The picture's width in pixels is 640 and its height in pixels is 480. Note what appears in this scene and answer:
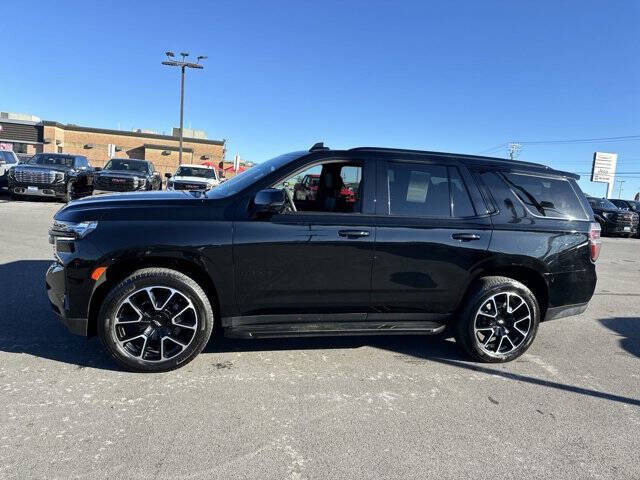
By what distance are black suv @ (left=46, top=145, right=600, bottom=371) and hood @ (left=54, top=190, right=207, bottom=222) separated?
1cm

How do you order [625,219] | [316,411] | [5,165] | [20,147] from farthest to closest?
[20,147]
[625,219]
[5,165]
[316,411]

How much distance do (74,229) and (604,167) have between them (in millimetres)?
51530

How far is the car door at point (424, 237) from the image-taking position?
397 cm

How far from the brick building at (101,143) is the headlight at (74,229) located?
4517 centimetres

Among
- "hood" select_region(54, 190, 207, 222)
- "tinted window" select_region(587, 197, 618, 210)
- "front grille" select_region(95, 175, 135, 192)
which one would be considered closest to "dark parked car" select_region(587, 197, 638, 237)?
"tinted window" select_region(587, 197, 618, 210)

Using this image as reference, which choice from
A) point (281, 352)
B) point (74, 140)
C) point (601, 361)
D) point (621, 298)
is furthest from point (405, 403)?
point (74, 140)

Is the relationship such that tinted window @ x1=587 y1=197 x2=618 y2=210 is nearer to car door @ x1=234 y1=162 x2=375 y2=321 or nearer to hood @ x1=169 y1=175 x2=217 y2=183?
hood @ x1=169 y1=175 x2=217 y2=183

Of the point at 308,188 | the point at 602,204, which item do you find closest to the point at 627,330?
the point at 308,188

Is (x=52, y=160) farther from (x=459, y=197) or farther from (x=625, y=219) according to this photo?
(x=625, y=219)

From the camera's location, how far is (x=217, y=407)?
3236mm

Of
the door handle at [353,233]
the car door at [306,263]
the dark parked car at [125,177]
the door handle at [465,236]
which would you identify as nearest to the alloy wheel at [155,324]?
the car door at [306,263]

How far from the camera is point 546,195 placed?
4.52 metres

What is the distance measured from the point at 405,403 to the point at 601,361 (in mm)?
2394

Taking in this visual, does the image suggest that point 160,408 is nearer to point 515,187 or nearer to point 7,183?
point 515,187
